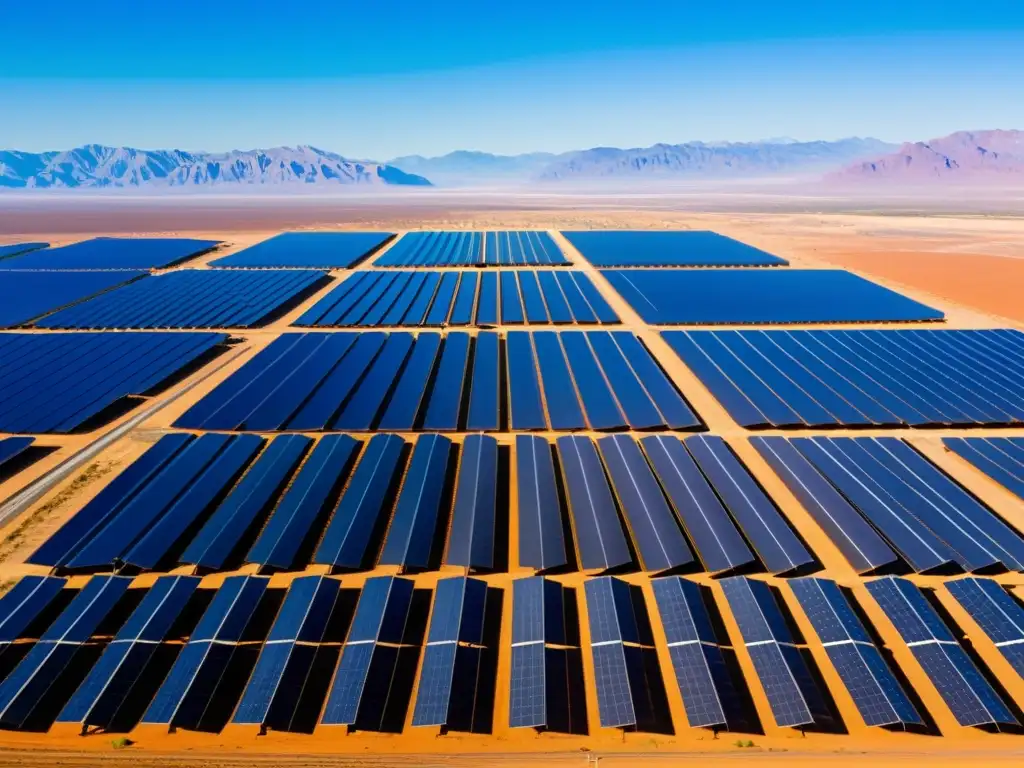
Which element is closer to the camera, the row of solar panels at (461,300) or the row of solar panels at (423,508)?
the row of solar panels at (423,508)

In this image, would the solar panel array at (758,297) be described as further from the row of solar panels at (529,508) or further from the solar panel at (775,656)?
the solar panel at (775,656)

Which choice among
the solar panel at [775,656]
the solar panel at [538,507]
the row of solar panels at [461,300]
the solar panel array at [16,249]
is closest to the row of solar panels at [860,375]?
the row of solar panels at [461,300]

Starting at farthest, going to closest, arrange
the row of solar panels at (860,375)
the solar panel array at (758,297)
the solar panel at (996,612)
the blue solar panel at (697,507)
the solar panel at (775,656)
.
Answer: the solar panel array at (758,297), the row of solar panels at (860,375), the blue solar panel at (697,507), the solar panel at (996,612), the solar panel at (775,656)

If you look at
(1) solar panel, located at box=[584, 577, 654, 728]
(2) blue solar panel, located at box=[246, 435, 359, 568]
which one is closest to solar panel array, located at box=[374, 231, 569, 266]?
(2) blue solar panel, located at box=[246, 435, 359, 568]

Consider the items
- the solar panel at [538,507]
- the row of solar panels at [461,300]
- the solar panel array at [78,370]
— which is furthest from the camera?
the row of solar panels at [461,300]

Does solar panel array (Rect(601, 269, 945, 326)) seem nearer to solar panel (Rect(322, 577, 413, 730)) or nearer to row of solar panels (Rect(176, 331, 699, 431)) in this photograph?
row of solar panels (Rect(176, 331, 699, 431))

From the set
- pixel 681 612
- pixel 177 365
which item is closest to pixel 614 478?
pixel 681 612

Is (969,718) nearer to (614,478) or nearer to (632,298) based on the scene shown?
(614,478)
